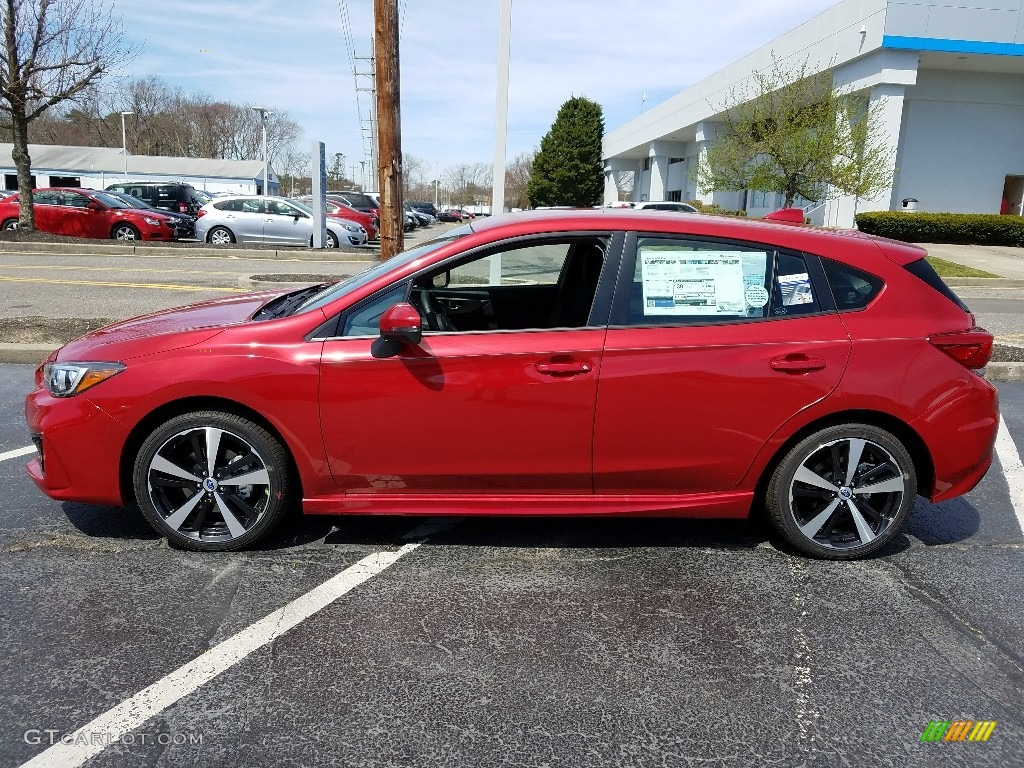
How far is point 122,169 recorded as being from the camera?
67.1m

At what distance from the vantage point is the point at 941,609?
3.35 meters

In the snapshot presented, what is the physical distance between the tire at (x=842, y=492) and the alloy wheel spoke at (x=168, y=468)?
274cm

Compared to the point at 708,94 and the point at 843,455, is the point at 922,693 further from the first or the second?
the point at 708,94

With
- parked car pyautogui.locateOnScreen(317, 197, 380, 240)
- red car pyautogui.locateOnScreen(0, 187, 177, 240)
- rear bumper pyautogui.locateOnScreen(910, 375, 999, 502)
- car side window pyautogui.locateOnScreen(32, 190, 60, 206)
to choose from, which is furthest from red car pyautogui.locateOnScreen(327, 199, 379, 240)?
rear bumper pyautogui.locateOnScreen(910, 375, 999, 502)

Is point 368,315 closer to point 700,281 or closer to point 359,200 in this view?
Answer: point 700,281

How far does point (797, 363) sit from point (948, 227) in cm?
2645

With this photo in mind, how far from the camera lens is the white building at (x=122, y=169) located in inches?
2490

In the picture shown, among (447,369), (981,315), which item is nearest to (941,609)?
(447,369)

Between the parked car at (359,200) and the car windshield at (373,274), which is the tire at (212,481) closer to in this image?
the car windshield at (373,274)

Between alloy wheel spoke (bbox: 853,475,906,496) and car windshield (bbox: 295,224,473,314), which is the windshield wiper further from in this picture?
alloy wheel spoke (bbox: 853,475,906,496)

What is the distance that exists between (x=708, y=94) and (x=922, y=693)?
44.8 meters

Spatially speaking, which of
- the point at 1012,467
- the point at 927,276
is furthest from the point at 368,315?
the point at 1012,467

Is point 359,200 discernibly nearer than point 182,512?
No

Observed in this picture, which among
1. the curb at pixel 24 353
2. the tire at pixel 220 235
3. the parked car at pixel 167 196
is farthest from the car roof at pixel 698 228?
the parked car at pixel 167 196
